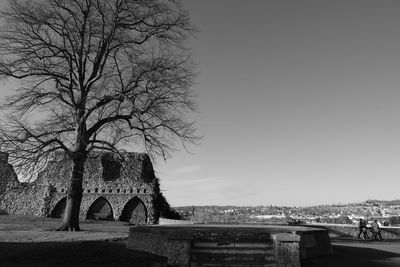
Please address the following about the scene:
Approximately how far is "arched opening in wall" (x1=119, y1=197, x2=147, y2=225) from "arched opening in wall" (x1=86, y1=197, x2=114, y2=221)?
1579 millimetres

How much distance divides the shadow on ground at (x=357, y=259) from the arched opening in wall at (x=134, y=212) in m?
30.1

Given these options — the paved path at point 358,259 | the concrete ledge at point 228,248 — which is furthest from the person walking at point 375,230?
the concrete ledge at point 228,248

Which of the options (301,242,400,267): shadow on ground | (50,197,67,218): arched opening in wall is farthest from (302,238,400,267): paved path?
(50,197,67,218): arched opening in wall

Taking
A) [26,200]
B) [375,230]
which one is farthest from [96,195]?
[375,230]

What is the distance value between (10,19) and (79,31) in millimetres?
3406

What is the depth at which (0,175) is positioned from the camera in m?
40.7

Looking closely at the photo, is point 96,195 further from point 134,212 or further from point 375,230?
point 375,230

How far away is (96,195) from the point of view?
142ft

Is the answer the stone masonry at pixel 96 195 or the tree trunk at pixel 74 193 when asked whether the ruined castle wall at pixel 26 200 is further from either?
the tree trunk at pixel 74 193

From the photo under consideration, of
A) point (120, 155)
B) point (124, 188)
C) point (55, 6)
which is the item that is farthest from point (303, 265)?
point (124, 188)

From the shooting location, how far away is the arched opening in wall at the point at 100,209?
4287 cm

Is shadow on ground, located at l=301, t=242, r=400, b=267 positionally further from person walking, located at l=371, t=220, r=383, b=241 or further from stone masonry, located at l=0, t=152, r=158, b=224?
stone masonry, located at l=0, t=152, r=158, b=224

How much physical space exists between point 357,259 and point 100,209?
116 feet

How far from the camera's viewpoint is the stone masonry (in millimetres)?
42312
